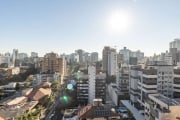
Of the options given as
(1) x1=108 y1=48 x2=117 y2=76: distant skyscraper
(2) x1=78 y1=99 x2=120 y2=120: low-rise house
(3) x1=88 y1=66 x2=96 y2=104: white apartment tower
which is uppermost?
(1) x1=108 y1=48 x2=117 y2=76: distant skyscraper

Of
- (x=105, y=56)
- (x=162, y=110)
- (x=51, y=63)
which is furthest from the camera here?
(x=105, y=56)

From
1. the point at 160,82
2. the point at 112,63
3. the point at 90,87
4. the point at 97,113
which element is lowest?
the point at 97,113

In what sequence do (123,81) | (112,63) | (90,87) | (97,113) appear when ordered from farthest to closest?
(112,63) < (123,81) < (90,87) < (97,113)

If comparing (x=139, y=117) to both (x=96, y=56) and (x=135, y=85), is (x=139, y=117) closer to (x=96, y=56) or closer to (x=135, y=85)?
(x=135, y=85)

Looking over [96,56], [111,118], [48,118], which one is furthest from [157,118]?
[96,56]

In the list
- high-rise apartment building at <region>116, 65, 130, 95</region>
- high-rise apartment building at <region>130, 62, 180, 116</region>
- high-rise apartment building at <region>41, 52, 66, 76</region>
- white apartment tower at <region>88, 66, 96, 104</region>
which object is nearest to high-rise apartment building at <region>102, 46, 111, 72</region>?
high-rise apartment building at <region>41, 52, 66, 76</region>

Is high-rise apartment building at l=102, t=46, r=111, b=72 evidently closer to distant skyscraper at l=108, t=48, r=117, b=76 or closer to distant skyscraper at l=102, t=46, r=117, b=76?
distant skyscraper at l=102, t=46, r=117, b=76

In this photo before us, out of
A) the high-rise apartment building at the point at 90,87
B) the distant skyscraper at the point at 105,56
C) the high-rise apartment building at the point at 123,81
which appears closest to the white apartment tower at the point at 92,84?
the high-rise apartment building at the point at 90,87

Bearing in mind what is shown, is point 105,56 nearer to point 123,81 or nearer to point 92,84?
point 123,81

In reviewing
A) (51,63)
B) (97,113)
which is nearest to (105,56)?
(51,63)

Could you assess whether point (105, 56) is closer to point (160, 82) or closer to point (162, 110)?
point (160, 82)

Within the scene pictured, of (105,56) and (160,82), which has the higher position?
(105,56)

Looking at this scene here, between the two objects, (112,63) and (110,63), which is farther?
(110,63)

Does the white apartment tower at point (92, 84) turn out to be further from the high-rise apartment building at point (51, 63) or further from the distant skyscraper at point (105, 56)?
the distant skyscraper at point (105, 56)
